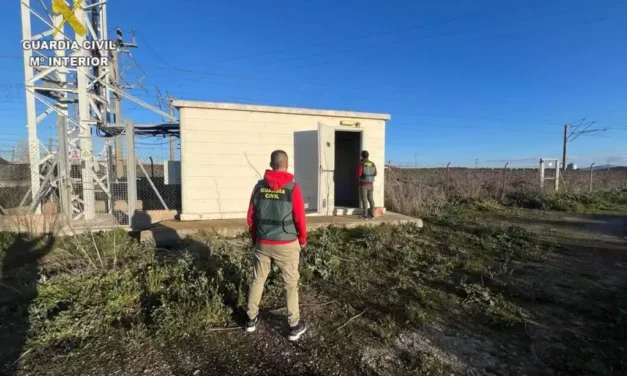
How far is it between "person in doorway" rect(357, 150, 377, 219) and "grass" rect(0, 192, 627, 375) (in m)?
2.39

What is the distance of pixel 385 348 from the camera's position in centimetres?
315

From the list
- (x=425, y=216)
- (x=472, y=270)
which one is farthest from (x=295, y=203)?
(x=425, y=216)

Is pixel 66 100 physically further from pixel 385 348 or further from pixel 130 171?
pixel 385 348

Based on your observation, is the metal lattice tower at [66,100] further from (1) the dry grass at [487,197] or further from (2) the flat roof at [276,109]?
(1) the dry grass at [487,197]

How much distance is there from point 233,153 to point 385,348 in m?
6.11

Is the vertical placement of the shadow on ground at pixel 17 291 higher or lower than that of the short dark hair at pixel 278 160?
lower

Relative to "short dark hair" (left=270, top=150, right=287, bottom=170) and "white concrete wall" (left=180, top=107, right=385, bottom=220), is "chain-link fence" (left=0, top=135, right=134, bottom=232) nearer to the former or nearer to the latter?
"white concrete wall" (left=180, top=107, right=385, bottom=220)

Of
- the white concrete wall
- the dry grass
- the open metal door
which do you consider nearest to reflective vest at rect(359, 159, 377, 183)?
the open metal door

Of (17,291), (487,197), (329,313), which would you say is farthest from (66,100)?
(487,197)

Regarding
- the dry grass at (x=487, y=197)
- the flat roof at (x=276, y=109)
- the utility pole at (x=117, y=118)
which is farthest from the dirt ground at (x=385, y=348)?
the utility pole at (x=117, y=118)

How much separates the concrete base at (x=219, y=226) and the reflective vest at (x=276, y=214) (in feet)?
12.8

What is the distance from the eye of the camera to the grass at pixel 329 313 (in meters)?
2.96

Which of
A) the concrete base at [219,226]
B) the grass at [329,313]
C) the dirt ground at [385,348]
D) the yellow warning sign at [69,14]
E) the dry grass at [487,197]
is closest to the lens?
the dirt ground at [385,348]

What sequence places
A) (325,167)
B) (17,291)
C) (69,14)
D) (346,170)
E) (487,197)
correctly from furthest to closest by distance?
(487,197) < (346,170) < (69,14) < (325,167) < (17,291)
